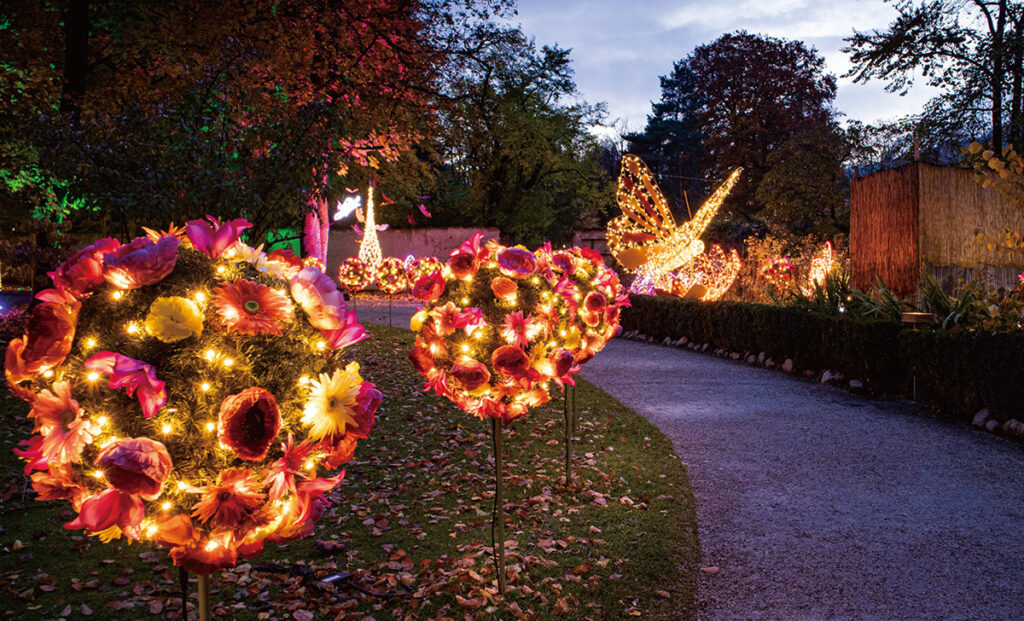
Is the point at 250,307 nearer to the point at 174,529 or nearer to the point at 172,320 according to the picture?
the point at 172,320

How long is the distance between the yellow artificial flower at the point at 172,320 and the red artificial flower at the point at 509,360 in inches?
78.9

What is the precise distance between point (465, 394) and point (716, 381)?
7635 mm

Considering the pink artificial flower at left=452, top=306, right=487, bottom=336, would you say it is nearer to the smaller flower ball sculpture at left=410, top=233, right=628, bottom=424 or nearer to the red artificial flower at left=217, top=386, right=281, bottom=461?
the smaller flower ball sculpture at left=410, top=233, right=628, bottom=424

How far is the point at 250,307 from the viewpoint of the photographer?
2.13 metres

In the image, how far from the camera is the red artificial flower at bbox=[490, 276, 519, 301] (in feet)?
13.2

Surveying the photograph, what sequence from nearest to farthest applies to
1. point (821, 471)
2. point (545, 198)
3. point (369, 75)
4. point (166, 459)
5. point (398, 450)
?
1. point (166, 459)
2. point (821, 471)
3. point (398, 450)
4. point (369, 75)
5. point (545, 198)

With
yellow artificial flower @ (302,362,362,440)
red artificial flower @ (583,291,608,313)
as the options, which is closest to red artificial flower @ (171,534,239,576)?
yellow artificial flower @ (302,362,362,440)

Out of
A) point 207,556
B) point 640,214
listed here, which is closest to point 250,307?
point 207,556

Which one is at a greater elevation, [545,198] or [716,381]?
[545,198]

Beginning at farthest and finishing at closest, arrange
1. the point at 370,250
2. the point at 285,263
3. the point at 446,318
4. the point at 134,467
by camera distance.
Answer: the point at 370,250 < the point at 446,318 < the point at 285,263 < the point at 134,467

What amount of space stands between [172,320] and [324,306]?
472 mm

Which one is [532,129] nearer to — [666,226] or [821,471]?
[666,226]

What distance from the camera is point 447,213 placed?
35.7 metres

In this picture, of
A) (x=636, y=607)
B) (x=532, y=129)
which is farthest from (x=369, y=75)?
(x=532, y=129)
